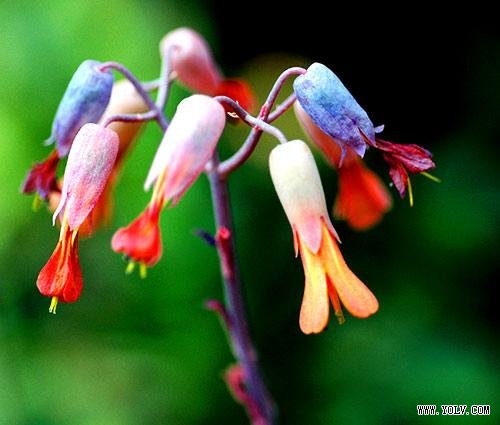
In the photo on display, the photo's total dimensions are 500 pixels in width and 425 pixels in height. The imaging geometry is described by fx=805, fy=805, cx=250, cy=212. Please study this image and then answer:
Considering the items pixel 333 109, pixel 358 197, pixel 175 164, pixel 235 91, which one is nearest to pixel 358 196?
pixel 358 197

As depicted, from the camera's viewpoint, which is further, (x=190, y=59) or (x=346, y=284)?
(x=190, y=59)

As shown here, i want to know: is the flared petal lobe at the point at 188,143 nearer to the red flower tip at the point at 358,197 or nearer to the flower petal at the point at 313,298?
the flower petal at the point at 313,298

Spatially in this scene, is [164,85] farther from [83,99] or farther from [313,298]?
[313,298]

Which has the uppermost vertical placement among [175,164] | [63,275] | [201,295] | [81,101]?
[81,101]

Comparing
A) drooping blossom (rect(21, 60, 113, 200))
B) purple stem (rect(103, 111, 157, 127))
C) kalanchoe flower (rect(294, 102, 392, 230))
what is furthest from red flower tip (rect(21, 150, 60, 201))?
kalanchoe flower (rect(294, 102, 392, 230))

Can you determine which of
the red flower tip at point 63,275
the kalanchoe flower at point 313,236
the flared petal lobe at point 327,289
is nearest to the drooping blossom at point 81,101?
the red flower tip at point 63,275

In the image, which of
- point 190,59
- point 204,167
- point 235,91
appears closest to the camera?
point 204,167

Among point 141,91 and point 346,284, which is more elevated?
point 141,91

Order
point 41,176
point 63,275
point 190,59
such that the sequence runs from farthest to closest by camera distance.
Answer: point 190,59, point 41,176, point 63,275
